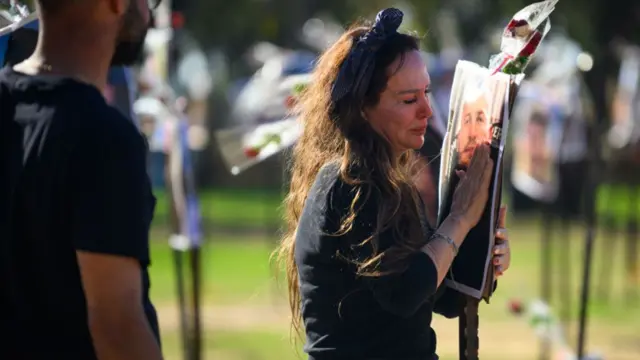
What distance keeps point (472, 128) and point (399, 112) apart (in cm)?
20

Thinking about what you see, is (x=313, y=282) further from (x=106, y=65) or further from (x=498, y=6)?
(x=498, y=6)

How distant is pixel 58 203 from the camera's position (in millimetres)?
2596

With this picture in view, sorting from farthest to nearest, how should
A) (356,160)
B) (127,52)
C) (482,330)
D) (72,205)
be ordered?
(482,330)
(356,160)
(127,52)
(72,205)

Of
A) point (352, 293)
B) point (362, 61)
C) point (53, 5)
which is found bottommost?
point (352, 293)

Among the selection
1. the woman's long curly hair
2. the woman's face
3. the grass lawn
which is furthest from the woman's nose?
the grass lawn

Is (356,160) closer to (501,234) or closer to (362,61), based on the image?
(362,61)

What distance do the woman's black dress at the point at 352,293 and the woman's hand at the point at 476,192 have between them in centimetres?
11

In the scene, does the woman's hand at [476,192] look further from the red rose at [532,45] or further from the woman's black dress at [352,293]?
the red rose at [532,45]

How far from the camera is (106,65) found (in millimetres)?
2746

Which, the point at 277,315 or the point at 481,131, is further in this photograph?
the point at 277,315

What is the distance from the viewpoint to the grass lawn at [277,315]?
9.38 m

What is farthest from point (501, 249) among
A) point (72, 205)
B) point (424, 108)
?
point (72, 205)

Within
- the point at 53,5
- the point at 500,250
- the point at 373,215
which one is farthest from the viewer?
the point at 500,250

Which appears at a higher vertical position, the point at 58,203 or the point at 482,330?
the point at 58,203
